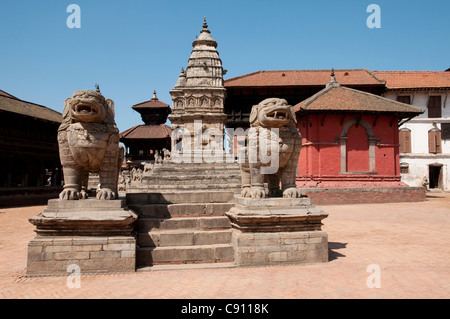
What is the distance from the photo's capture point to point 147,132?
4059 centimetres

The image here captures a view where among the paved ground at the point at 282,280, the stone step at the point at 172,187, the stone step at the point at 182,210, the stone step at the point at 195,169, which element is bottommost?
the paved ground at the point at 282,280

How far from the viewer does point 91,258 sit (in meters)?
5.55

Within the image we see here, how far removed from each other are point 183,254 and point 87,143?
265cm

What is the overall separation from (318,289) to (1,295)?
4.43 metres

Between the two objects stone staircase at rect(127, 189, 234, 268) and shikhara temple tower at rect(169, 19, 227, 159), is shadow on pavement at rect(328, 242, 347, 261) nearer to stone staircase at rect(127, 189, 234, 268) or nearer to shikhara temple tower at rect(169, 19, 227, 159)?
stone staircase at rect(127, 189, 234, 268)

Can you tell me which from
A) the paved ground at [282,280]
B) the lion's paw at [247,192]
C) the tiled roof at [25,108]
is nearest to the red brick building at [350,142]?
the paved ground at [282,280]

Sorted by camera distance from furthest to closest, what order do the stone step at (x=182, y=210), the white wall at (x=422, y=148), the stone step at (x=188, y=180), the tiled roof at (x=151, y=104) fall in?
the tiled roof at (x=151, y=104)
the white wall at (x=422, y=148)
the stone step at (x=188, y=180)
the stone step at (x=182, y=210)

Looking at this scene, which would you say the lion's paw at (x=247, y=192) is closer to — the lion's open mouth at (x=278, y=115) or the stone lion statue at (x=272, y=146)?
the stone lion statue at (x=272, y=146)

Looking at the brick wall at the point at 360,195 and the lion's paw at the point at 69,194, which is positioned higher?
the lion's paw at the point at 69,194

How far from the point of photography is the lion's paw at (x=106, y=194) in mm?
5977

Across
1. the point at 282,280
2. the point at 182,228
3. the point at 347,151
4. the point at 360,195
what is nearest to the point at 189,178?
the point at 182,228

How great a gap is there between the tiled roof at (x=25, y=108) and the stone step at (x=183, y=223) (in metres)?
18.7

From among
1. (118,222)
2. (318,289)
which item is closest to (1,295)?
(118,222)

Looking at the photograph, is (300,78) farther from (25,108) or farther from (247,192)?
(247,192)
